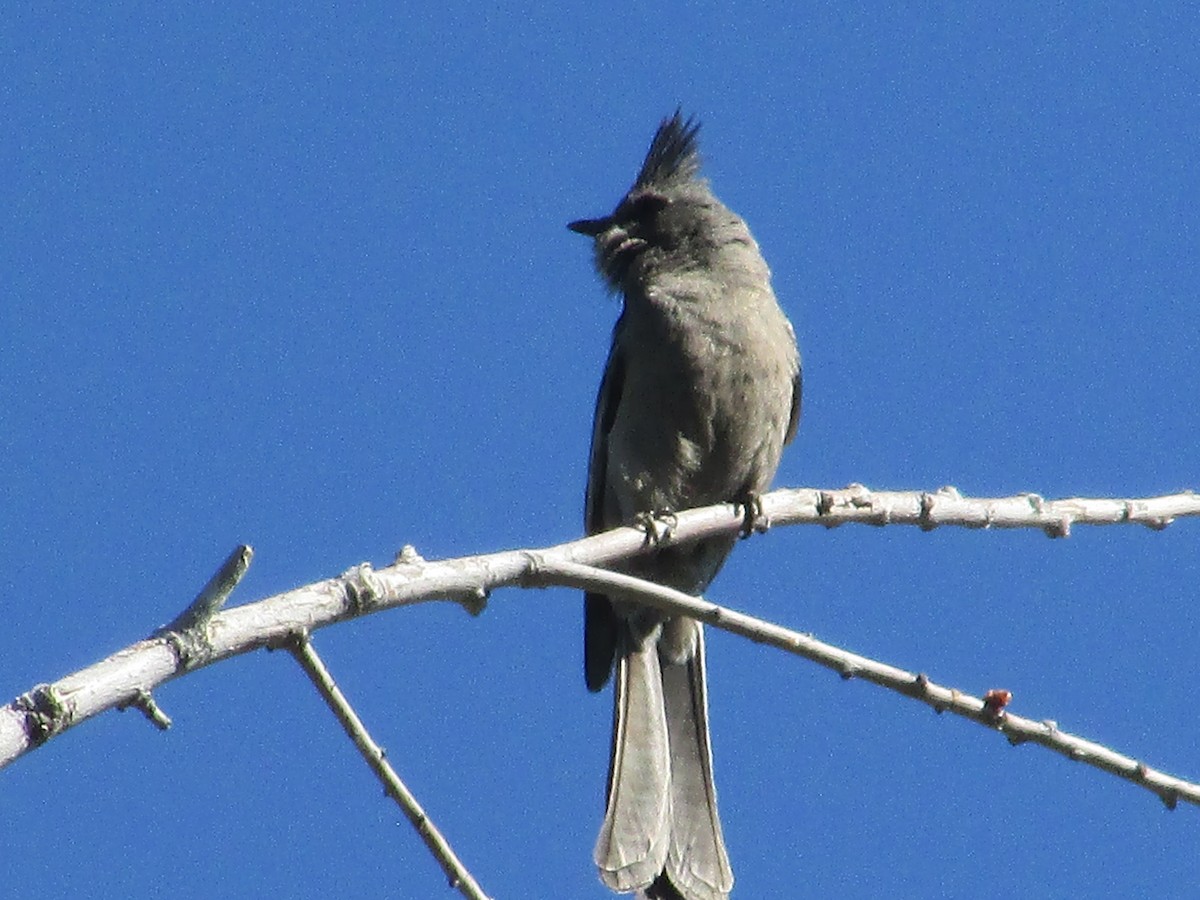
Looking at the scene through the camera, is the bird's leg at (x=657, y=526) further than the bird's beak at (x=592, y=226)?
No

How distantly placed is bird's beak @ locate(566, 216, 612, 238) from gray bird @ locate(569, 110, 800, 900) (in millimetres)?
624

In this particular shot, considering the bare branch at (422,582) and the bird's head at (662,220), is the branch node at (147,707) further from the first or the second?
the bird's head at (662,220)

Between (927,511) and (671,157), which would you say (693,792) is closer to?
(927,511)

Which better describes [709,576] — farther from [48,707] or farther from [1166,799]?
[48,707]

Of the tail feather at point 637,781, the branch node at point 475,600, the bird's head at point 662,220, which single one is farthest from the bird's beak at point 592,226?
the branch node at point 475,600

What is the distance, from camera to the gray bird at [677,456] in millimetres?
6051

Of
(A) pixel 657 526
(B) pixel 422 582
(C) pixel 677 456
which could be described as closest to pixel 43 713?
(B) pixel 422 582

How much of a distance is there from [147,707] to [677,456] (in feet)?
12.2

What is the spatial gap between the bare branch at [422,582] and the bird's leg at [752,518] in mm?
85

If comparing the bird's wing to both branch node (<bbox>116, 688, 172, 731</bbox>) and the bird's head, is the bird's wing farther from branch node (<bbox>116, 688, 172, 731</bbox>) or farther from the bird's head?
branch node (<bbox>116, 688, 172, 731</bbox>)

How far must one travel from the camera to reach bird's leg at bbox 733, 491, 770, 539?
4973 mm

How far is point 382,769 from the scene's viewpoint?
3053mm

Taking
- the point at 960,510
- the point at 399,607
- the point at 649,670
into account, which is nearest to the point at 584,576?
the point at 399,607

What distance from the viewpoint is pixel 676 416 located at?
6262mm
